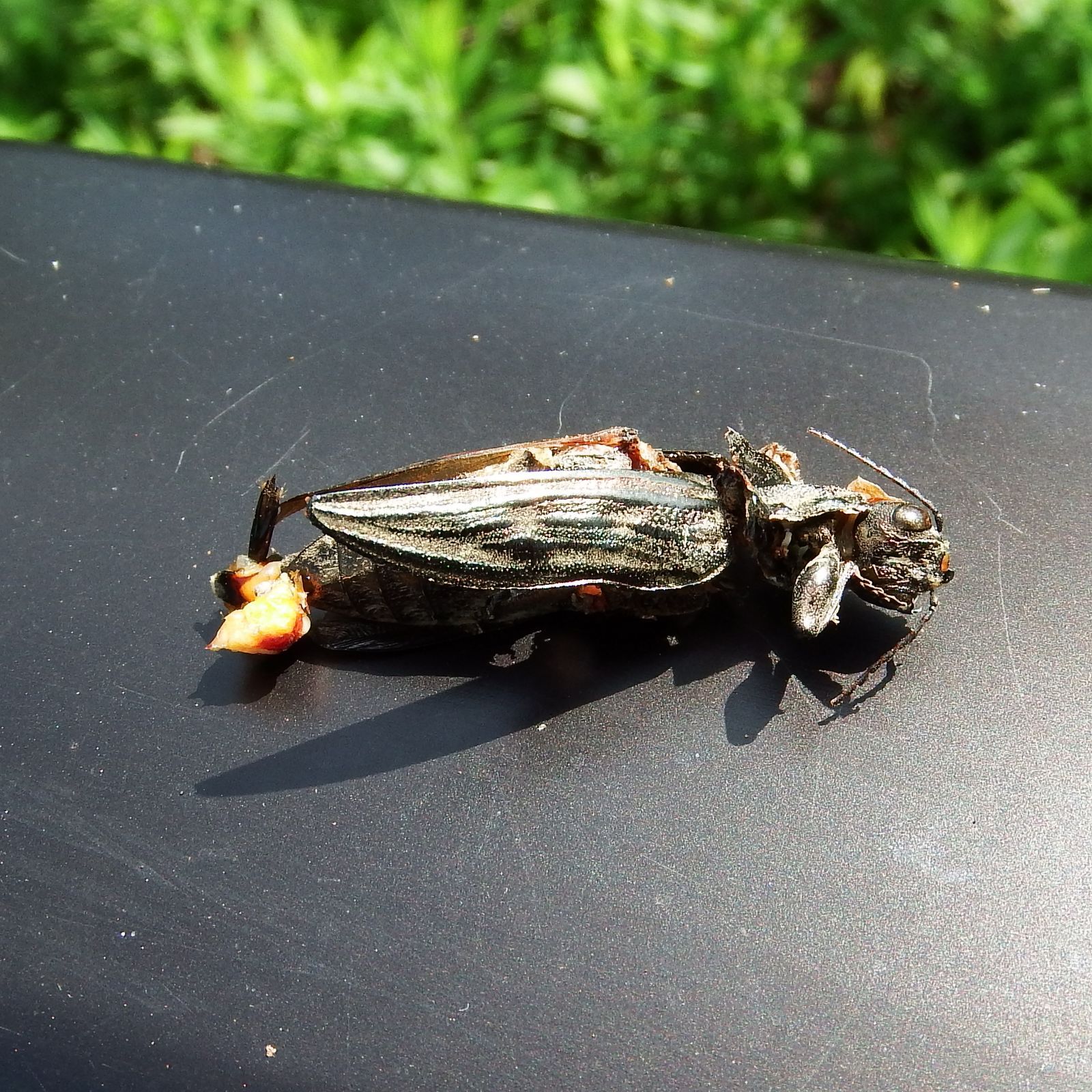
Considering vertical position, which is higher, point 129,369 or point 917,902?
point 129,369

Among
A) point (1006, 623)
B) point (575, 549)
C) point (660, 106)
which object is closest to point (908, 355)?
point (1006, 623)

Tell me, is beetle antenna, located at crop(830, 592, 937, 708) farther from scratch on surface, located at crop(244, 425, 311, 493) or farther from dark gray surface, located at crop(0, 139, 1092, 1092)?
scratch on surface, located at crop(244, 425, 311, 493)

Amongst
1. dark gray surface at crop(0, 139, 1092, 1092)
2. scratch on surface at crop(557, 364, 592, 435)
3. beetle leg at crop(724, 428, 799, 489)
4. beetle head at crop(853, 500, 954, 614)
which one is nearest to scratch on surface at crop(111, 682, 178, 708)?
dark gray surface at crop(0, 139, 1092, 1092)

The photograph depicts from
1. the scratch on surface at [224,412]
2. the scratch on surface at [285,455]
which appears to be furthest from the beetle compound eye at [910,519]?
the scratch on surface at [224,412]

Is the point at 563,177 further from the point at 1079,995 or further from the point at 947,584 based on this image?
the point at 1079,995

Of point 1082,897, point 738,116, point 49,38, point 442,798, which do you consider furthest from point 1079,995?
point 49,38

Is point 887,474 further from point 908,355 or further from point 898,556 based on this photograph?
point 908,355
